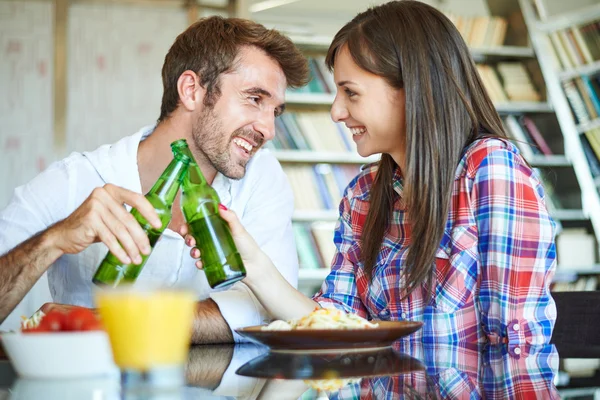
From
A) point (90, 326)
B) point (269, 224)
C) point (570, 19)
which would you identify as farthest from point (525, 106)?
point (90, 326)

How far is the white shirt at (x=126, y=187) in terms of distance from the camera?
1715 mm

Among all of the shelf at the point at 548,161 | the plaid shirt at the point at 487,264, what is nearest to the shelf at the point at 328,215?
the shelf at the point at 548,161

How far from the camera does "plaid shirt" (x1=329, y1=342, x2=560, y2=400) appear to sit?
73cm

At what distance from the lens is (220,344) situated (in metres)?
1.44

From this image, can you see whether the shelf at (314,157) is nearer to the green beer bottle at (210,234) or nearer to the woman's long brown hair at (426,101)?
the woman's long brown hair at (426,101)

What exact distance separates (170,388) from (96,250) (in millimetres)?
1130

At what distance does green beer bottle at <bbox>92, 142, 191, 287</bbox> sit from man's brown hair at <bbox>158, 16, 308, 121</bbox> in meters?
0.89

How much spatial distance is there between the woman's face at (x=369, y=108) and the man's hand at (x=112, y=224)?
63 centimetres

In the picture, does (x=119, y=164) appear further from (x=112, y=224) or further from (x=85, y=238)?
(x=112, y=224)

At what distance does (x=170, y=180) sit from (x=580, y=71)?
3255 millimetres

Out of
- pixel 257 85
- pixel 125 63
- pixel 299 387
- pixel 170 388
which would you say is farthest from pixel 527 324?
pixel 125 63

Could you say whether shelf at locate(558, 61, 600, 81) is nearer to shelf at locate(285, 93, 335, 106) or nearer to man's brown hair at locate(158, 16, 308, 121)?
shelf at locate(285, 93, 335, 106)

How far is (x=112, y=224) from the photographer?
1106mm

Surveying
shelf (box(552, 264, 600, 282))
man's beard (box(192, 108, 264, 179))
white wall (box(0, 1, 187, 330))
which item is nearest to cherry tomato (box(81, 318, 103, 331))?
man's beard (box(192, 108, 264, 179))
